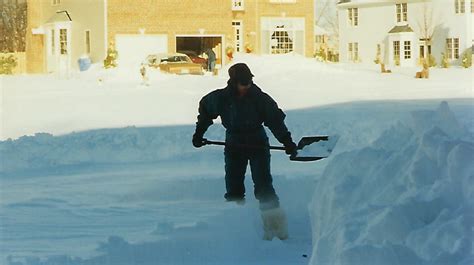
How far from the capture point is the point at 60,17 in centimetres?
4653

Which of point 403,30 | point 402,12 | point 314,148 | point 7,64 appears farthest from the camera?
point 402,12

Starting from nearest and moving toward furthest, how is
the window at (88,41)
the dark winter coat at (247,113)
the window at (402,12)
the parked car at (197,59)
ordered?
the dark winter coat at (247,113)
the parked car at (197,59)
the window at (88,41)
the window at (402,12)

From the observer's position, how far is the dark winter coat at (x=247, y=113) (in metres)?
8.45

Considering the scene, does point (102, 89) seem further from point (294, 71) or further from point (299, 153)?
point (299, 153)

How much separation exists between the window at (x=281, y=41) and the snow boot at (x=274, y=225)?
37.6m

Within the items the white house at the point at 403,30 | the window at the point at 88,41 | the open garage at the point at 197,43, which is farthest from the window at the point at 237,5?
the white house at the point at 403,30

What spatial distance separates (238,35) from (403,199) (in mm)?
40269

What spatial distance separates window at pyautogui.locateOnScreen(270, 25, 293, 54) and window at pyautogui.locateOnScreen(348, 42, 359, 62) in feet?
46.1

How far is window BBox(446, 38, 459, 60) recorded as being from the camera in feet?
176

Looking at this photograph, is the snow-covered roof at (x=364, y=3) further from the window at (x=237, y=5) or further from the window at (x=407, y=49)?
the window at (x=237, y=5)

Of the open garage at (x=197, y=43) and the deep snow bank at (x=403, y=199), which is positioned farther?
the open garage at (x=197, y=43)

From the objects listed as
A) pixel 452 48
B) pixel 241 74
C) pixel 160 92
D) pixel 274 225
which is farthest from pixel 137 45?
pixel 274 225

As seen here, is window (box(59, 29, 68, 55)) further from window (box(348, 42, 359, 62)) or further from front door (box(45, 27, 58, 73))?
window (box(348, 42, 359, 62))

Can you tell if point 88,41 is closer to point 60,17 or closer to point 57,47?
point 57,47
